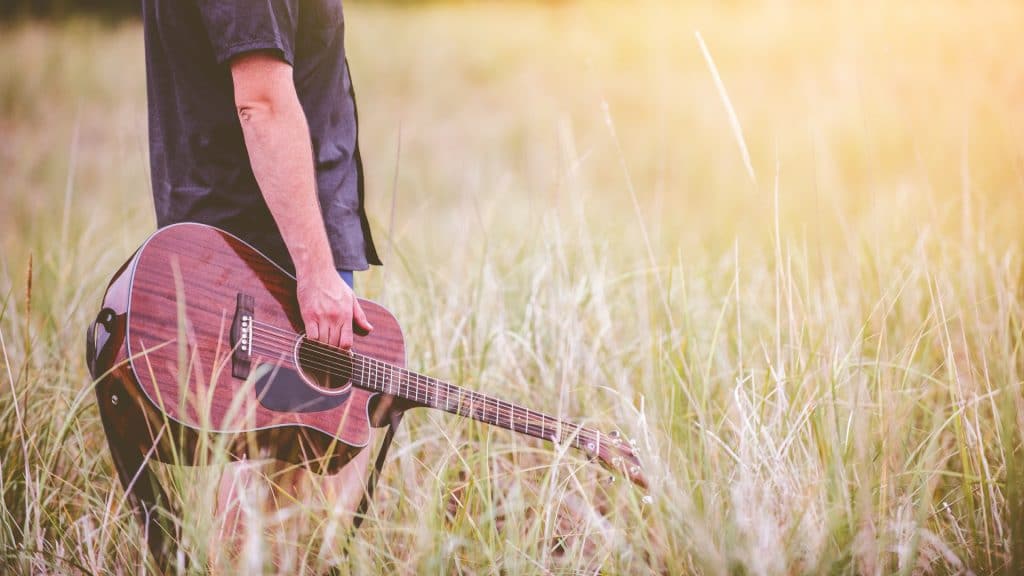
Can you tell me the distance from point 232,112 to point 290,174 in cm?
22

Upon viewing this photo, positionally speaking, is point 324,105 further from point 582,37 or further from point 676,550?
point 582,37

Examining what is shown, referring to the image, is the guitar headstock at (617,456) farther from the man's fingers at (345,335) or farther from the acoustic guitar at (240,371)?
the man's fingers at (345,335)

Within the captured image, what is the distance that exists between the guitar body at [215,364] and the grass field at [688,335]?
0.09m

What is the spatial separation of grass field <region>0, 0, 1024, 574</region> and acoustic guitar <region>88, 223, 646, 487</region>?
85mm

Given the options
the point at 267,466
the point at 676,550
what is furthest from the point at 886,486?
the point at 267,466

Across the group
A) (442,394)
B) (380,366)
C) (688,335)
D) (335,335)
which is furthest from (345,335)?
(688,335)

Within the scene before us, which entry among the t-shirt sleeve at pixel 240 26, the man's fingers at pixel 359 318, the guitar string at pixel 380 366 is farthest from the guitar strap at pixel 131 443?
the t-shirt sleeve at pixel 240 26

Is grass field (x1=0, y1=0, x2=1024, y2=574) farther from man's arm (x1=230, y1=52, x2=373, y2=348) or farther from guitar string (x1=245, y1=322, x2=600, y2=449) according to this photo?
man's arm (x1=230, y1=52, x2=373, y2=348)

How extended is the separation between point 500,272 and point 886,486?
169 centimetres

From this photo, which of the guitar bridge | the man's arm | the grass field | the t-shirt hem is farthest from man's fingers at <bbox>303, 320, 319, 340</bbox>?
the t-shirt hem

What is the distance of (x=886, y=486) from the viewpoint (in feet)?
4.77

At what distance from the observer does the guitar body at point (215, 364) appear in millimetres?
1293

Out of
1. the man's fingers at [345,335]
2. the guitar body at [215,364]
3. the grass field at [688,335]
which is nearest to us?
the guitar body at [215,364]

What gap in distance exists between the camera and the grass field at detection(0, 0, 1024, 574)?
4.65ft
